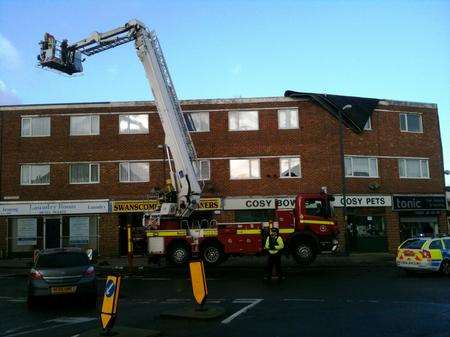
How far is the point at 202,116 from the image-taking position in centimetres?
3191

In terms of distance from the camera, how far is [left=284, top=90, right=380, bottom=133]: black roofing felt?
31.7m

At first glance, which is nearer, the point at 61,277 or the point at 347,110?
the point at 61,277

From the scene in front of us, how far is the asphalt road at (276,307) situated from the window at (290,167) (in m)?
13.3

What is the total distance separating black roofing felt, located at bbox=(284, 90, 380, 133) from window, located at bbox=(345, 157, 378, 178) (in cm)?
178

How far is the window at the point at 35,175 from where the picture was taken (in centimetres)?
3188

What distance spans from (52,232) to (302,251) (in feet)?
55.0

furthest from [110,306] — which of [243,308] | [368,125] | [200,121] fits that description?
[368,125]

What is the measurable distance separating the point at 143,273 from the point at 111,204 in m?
10.7

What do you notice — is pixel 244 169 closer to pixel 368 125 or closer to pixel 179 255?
pixel 368 125

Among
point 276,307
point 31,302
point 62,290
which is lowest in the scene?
point 276,307

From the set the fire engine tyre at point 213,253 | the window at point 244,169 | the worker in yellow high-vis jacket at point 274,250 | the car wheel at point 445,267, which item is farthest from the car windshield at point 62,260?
the window at point 244,169

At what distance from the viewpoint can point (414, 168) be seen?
33.4m

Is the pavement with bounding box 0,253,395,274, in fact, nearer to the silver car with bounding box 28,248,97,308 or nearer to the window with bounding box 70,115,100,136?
the window with bounding box 70,115,100,136

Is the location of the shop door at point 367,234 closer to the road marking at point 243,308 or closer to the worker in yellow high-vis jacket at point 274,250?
the worker in yellow high-vis jacket at point 274,250
